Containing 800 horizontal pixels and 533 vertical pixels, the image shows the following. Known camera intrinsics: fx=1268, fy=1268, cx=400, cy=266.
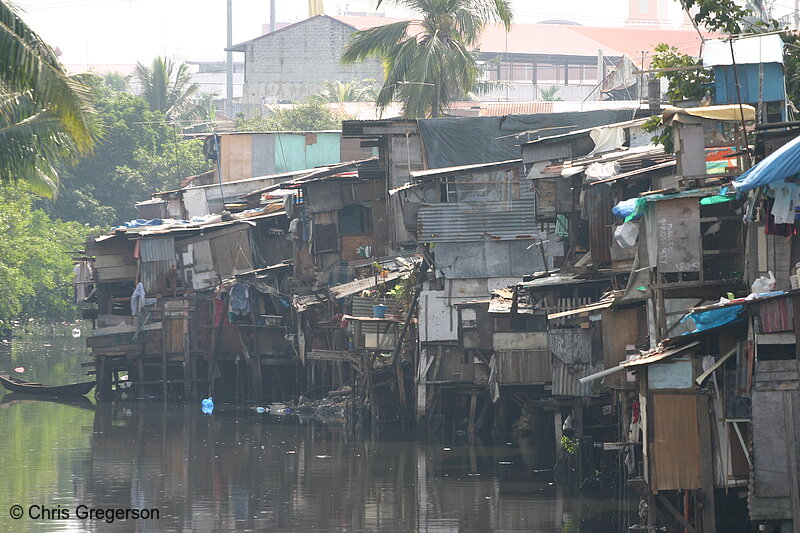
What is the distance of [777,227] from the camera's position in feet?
47.1

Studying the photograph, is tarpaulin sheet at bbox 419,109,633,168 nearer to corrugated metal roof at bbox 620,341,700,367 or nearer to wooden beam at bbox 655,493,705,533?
corrugated metal roof at bbox 620,341,700,367

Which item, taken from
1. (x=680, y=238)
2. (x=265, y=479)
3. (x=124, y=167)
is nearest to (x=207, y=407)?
(x=265, y=479)

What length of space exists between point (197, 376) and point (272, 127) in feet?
73.4

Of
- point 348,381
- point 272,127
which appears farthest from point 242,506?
point 272,127

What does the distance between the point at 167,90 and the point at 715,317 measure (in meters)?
53.3

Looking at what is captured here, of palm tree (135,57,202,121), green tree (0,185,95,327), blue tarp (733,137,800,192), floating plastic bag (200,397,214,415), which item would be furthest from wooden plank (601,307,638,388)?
palm tree (135,57,202,121)

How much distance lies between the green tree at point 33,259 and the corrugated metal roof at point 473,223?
745 inches

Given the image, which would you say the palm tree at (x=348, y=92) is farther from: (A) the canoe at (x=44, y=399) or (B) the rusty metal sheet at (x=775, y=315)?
(B) the rusty metal sheet at (x=775, y=315)

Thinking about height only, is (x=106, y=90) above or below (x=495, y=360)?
above

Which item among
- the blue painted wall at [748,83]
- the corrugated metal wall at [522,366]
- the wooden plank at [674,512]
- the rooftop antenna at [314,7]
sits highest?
the rooftop antenna at [314,7]

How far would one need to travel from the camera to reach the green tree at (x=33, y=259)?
43.9 metres

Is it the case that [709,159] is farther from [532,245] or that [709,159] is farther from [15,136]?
[15,136]

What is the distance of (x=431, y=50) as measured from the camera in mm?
36844

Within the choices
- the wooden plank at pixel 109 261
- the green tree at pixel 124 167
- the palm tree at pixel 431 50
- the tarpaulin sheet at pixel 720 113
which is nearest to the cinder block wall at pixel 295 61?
the green tree at pixel 124 167
